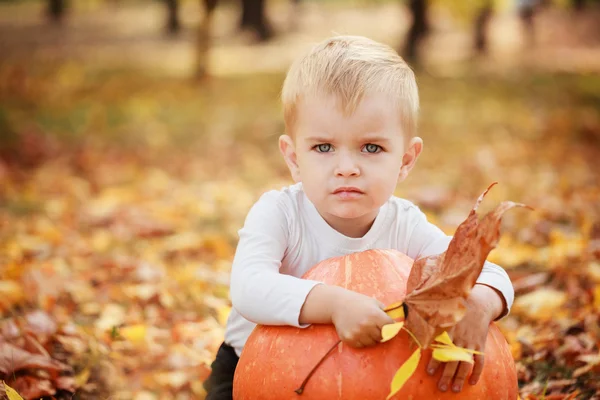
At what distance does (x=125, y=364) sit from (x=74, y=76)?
9.05 m

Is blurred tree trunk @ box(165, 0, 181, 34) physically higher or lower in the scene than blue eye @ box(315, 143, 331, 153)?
lower

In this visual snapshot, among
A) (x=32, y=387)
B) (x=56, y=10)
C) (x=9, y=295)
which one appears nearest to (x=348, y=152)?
(x=32, y=387)

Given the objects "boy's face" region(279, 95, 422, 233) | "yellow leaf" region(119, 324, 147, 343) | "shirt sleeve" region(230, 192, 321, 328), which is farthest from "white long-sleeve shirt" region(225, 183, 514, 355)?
"yellow leaf" region(119, 324, 147, 343)

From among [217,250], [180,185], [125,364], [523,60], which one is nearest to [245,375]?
[125,364]

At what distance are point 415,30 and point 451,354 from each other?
1340 cm

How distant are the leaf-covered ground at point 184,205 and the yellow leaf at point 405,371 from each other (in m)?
1.02

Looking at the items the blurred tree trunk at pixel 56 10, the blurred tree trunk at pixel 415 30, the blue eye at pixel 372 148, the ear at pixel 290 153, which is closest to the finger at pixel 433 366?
Answer: the blue eye at pixel 372 148

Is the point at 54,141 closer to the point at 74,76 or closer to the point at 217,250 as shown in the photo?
the point at 74,76

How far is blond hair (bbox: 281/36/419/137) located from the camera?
88.0 inches

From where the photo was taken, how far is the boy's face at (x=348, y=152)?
7.34 feet

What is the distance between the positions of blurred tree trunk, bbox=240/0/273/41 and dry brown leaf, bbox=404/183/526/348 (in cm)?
1606

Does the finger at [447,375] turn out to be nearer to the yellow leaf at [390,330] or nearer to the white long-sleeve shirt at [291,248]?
the yellow leaf at [390,330]

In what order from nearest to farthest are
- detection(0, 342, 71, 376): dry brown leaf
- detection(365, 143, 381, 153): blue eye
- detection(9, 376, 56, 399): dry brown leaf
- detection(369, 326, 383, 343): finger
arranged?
detection(369, 326, 383, 343): finger < detection(365, 143, 381, 153): blue eye < detection(9, 376, 56, 399): dry brown leaf < detection(0, 342, 71, 376): dry brown leaf

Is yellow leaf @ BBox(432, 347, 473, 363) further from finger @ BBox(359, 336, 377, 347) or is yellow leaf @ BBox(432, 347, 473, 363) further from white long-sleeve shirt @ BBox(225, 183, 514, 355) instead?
white long-sleeve shirt @ BBox(225, 183, 514, 355)
